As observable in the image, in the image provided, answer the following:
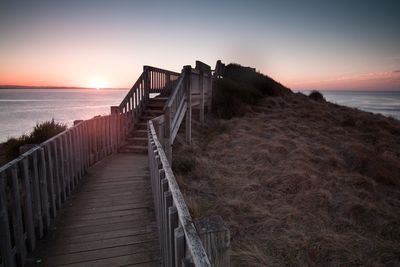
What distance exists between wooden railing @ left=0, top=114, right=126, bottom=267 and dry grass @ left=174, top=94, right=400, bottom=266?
238 cm

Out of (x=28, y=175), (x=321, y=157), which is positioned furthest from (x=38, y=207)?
(x=321, y=157)

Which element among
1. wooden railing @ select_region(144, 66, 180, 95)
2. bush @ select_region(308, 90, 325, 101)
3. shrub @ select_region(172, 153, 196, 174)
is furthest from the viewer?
bush @ select_region(308, 90, 325, 101)

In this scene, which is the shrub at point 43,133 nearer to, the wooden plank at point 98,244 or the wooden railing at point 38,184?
the wooden railing at point 38,184

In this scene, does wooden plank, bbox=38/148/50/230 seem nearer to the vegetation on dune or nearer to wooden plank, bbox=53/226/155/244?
wooden plank, bbox=53/226/155/244

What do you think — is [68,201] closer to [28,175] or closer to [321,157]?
[28,175]

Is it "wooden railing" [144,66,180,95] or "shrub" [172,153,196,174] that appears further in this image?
"wooden railing" [144,66,180,95]

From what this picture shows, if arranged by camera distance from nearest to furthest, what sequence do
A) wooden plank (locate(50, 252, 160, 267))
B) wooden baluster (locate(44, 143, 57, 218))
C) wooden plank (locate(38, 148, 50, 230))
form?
wooden plank (locate(50, 252, 160, 267))
wooden plank (locate(38, 148, 50, 230))
wooden baluster (locate(44, 143, 57, 218))

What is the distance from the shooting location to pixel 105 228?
352cm

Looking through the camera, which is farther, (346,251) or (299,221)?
(299,221)

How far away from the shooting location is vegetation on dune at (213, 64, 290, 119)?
15.5 metres

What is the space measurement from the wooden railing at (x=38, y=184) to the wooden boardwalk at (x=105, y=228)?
0.63 ft

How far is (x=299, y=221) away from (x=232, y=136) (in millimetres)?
6782

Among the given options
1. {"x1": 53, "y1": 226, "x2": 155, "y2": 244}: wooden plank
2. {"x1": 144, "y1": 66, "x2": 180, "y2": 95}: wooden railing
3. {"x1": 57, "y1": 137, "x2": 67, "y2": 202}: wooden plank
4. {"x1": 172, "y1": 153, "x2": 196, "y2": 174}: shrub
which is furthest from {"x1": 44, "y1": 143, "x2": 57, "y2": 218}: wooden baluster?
{"x1": 144, "y1": 66, "x2": 180, "y2": 95}: wooden railing

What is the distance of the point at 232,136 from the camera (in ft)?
38.1
